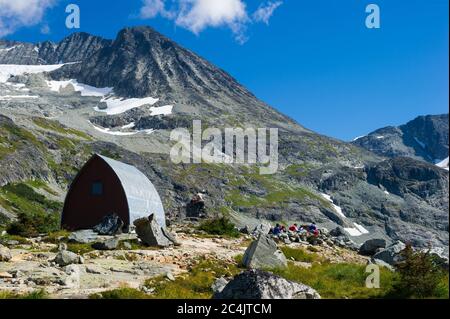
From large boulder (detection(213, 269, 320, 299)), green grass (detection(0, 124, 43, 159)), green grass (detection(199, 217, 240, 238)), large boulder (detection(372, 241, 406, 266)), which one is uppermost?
green grass (detection(0, 124, 43, 159))

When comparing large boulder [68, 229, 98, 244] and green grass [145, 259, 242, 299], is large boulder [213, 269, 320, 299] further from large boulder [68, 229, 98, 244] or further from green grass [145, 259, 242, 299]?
large boulder [68, 229, 98, 244]

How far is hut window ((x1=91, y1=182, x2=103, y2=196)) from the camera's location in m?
46.7

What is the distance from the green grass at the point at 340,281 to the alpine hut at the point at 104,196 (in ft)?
83.4

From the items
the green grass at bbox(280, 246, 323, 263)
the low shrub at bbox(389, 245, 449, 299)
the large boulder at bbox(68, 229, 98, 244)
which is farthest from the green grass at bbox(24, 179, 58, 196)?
the low shrub at bbox(389, 245, 449, 299)

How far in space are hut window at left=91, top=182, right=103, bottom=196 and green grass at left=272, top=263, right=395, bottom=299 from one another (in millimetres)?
28398

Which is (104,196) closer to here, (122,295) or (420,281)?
(122,295)

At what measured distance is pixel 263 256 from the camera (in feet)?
74.8

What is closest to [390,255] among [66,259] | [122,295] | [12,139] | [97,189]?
[66,259]

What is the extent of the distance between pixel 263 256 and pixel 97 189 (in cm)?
2788

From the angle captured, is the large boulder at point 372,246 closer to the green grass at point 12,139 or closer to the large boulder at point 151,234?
the large boulder at point 151,234

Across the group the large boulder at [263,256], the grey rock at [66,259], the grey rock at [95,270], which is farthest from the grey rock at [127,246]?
the large boulder at [263,256]

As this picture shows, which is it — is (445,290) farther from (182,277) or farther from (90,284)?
(90,284)
